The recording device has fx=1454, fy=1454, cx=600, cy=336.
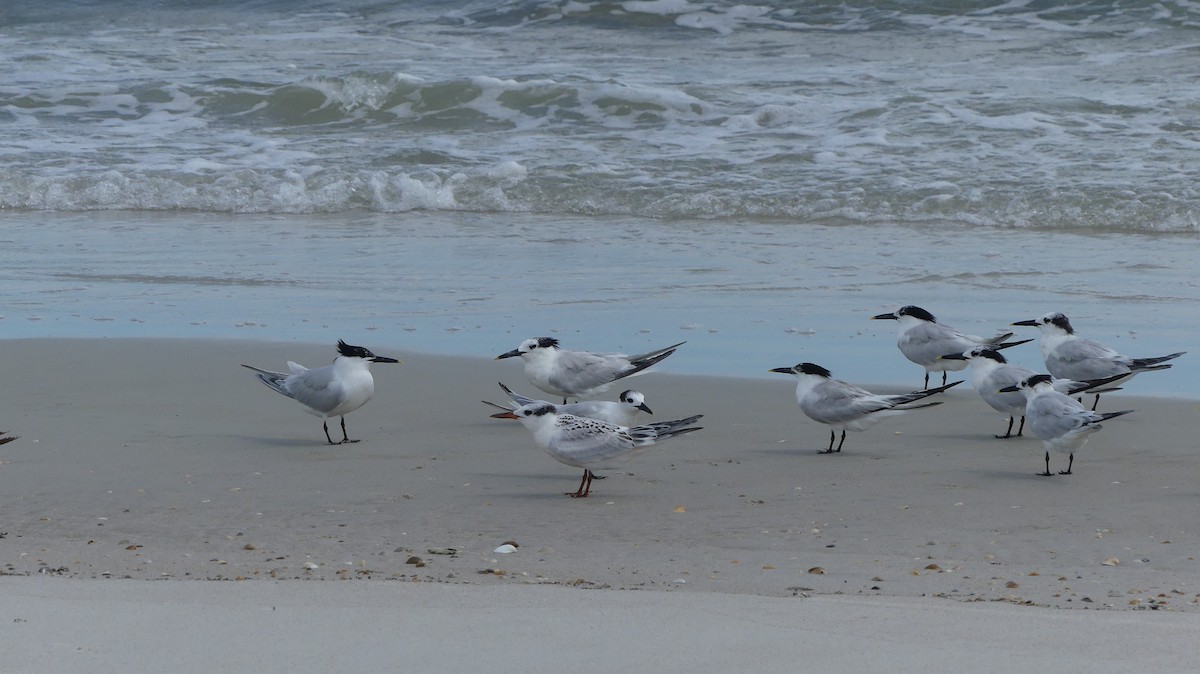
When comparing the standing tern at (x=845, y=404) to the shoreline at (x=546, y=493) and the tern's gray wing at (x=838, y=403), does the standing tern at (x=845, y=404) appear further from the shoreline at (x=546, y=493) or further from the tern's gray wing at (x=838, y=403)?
the shoreline at (x=546, y=493)

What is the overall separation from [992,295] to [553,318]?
9.03ft

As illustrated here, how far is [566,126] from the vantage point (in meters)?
16.1

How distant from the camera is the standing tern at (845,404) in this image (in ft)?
20.0

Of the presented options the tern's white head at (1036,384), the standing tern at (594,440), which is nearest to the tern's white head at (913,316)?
the tern's white head at (1036,384)

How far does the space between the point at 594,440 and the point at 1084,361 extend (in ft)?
8.50

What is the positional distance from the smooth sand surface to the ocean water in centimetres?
88

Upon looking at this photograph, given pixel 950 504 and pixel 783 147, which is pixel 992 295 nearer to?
pixel 950 504

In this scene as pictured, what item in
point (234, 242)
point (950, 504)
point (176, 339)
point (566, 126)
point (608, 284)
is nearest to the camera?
point (950, 504)

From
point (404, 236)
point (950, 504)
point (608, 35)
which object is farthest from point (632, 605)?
point (608, 35)

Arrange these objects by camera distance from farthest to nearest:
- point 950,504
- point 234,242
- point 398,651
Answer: point 234,242 → point 950,504 → point 398,651

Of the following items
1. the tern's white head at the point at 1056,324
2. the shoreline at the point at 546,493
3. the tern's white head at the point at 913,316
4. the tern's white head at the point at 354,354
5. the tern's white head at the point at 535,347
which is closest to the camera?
the shoreline at the point at 546,493

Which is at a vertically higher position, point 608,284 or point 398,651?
point 398,651

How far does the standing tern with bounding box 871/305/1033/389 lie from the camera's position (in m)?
7.12

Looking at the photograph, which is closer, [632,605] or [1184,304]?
[632,605]
